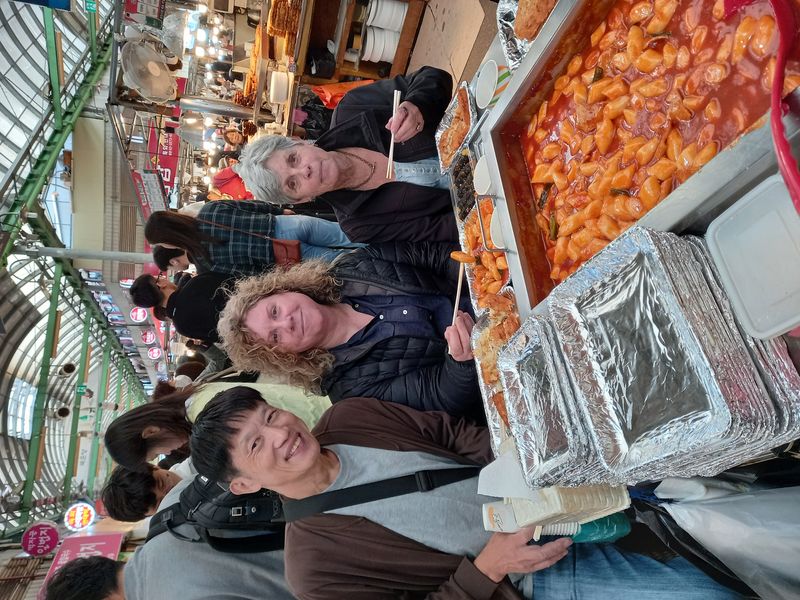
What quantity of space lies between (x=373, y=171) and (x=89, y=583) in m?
2.55

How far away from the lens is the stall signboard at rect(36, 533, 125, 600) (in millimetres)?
4270

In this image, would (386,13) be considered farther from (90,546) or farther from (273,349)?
(90,546)

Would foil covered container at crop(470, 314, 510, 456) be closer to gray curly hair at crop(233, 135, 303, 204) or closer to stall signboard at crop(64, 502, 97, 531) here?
gray curly hair at crop(233, 135, 303, 204)

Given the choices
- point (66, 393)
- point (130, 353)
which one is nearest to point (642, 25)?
point (130, 353)

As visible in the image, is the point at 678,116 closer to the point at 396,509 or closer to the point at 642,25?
the point at 642,25

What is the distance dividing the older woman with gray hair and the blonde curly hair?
1.39 ft

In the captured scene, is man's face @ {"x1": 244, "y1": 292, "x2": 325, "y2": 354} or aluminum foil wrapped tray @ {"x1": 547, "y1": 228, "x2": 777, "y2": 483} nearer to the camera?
aluminum foil wrapped tray @ {"x1": 547, "y1": 228, "x2": 777, "y2": 483}

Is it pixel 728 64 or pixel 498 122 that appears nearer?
pixel 728 64

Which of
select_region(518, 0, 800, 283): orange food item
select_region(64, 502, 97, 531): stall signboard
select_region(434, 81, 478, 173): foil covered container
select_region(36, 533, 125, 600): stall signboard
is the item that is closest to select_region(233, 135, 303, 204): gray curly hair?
select_region(434, 81, 478, 173): foil covered container

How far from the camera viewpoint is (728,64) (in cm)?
106

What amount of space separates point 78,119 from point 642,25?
10.3 meters

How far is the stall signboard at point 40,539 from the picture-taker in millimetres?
6246

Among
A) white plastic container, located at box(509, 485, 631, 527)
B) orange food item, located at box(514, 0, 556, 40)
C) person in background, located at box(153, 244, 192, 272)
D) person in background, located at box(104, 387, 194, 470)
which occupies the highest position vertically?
person in background, located at box(153, 244, 192, 272)

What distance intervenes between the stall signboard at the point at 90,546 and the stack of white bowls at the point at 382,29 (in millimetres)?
6014
